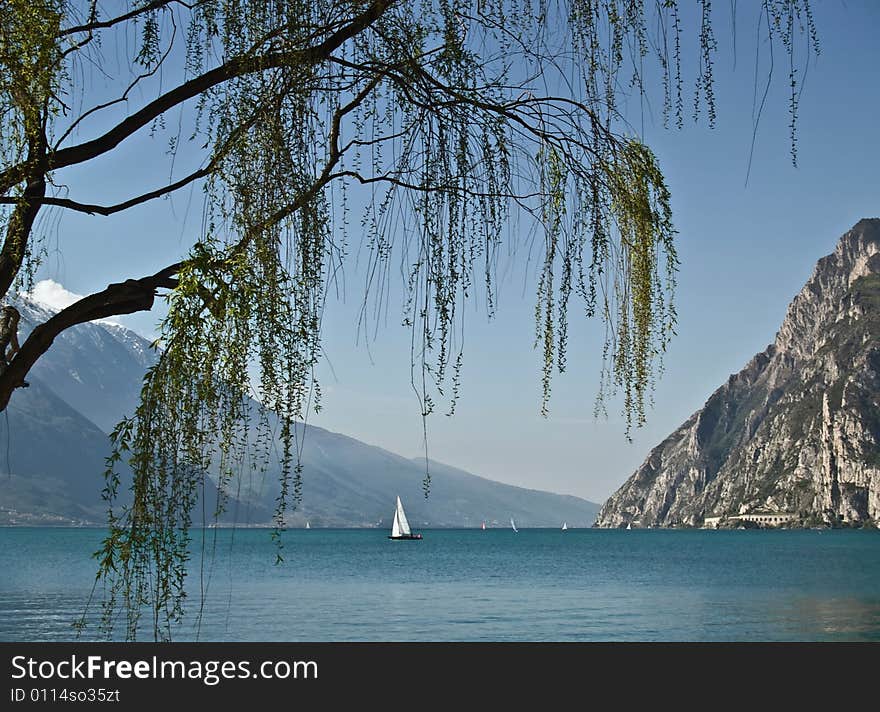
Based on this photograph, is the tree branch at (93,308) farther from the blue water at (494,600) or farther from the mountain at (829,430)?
the mountain at (829,430)

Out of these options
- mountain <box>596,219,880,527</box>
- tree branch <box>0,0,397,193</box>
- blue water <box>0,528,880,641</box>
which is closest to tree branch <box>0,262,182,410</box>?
tree branch <box>0,0,397,193</box>

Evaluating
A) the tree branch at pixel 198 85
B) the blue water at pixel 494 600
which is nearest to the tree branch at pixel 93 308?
the tree branch at pixel 198 85

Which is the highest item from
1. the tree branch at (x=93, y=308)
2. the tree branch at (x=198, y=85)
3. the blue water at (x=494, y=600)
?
the tree branch at (x=198, y=85)

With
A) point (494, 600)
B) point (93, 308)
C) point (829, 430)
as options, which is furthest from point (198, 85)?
point (829, 430)

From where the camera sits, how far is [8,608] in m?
37.7

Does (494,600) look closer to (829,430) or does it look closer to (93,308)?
(93,308)

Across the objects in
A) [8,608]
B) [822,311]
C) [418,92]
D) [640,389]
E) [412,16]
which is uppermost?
[822,311]

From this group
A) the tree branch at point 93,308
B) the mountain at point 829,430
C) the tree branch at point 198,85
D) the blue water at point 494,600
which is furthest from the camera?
the mountain at point 829,430

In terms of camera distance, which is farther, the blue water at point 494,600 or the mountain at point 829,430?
the mountain at point 829,430

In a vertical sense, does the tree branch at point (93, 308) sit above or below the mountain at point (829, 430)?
below
